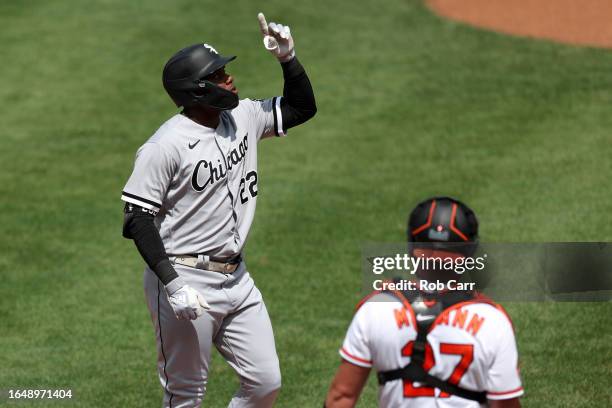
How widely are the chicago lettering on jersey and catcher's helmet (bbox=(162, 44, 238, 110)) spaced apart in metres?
0.29

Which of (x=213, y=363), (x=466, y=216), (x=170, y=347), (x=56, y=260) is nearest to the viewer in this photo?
(x=466, y=216)

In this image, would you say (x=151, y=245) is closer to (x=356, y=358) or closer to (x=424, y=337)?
(x=356, y=358)

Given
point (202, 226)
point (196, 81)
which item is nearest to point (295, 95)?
point (196, 81)

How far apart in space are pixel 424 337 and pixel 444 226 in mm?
476

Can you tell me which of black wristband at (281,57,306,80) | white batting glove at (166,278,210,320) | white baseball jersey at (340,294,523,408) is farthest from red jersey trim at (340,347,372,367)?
black wristband at (281,57,306,80)

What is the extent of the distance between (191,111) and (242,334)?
1387 millimetres

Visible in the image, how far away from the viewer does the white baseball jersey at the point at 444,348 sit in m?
4.50

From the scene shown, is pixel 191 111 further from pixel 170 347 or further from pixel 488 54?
pixel 488 54

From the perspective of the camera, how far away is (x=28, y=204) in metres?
13.0

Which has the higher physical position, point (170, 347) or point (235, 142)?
point (235, 142)

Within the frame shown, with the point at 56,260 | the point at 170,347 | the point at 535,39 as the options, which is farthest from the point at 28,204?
the point at 535,39

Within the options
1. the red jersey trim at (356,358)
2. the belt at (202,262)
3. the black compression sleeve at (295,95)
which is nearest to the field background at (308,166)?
the belt at (202,262)

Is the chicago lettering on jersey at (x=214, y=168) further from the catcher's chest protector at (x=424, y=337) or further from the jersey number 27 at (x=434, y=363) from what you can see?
the jersey number 27 at (x=434, y=363)

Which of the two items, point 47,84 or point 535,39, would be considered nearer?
point 47,84
